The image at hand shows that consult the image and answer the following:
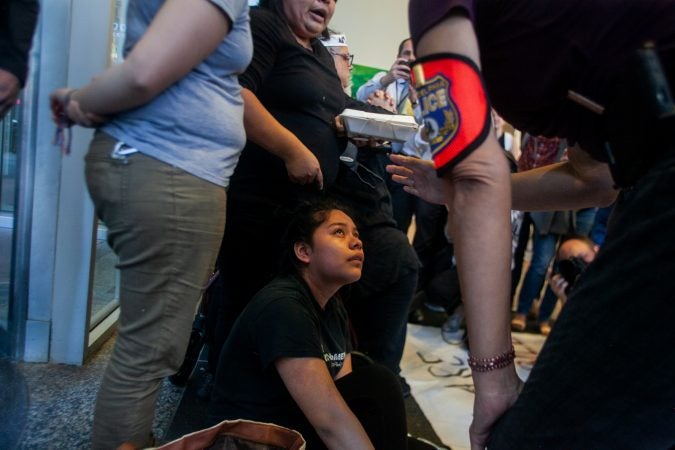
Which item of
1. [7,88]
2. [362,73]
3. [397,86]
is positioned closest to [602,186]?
[7,88]

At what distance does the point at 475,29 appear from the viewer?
23.5 inches

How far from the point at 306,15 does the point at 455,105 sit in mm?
772

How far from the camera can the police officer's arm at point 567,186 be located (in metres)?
0.81

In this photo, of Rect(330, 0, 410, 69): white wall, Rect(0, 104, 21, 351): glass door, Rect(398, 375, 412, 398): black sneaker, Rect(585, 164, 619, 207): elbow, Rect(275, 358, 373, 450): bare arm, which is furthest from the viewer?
Rect(330, 0, 410, 69): white wall

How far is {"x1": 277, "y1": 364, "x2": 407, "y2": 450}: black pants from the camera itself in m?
1.05

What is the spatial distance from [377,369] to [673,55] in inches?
32.8

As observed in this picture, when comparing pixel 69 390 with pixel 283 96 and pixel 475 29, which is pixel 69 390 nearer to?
pixel 283 96

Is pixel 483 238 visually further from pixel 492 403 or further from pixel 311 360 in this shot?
pixel 311 360

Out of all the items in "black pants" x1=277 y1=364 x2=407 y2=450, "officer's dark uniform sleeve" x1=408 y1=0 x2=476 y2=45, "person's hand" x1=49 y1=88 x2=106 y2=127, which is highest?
"officer's dark uniform sleeve" x1=408 y1=0 x2=476 y2=45

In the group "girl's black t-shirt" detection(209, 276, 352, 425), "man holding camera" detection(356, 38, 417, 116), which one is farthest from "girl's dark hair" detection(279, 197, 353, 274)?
"man holding camera" detection(356, 38, 417, 116)

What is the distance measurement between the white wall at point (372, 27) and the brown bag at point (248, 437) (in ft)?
11.0

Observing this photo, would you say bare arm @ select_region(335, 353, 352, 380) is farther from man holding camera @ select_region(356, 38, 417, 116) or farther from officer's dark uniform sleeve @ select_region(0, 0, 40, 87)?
man holding camera @ select_region(356, 38, 417, 116)

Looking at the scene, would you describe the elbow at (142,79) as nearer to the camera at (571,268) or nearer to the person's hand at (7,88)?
the person's hand at (7,88)

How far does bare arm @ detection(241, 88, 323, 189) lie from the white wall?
2839 millimetres
